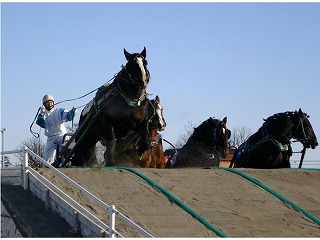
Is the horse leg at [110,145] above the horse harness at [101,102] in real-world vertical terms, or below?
below

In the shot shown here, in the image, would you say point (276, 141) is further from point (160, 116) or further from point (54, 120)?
point (54, 120)

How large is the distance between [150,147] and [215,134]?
244cm

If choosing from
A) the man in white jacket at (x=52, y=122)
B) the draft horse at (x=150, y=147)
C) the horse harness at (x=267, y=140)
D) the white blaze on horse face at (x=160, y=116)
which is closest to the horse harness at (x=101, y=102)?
the man in white jacket at (x=52, y=122)

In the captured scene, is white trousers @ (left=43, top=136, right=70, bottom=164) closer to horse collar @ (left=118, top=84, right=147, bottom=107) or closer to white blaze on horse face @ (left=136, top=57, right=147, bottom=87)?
horse collar @ (left=118, top=84, right=147, bottom=107)

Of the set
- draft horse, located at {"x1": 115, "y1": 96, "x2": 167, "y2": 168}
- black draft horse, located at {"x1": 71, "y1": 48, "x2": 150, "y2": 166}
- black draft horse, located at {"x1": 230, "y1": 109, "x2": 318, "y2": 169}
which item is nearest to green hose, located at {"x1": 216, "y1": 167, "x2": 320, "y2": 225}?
black draft horse, located at {"x1": 71, "y1": 48, "x2": 150, "y2": 166}

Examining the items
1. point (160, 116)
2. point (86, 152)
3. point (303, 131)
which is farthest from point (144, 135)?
point (303, 131)

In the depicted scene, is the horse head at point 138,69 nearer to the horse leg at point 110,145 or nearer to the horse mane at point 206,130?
the horse leg at point 110,145

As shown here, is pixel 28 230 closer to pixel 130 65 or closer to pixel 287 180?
pixel 130 65

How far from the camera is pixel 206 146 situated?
19438mm

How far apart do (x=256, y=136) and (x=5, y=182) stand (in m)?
7.64

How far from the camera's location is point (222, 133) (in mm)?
19266

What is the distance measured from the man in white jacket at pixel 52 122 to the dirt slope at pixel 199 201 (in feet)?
8.87

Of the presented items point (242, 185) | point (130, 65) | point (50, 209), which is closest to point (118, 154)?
point (130, 65)

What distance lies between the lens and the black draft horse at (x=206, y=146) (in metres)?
19.3
